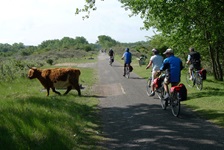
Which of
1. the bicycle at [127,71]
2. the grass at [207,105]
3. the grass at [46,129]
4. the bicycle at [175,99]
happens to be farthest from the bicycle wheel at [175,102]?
the bicycle at [127,71]

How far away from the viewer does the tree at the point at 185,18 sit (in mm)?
16906

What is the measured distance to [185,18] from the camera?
17719mm

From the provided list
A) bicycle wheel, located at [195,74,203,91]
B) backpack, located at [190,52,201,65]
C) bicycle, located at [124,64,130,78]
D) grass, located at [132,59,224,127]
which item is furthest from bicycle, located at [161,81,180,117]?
bicycle, located at [124,64,130,78]

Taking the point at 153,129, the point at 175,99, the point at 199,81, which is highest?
the point at 199,81

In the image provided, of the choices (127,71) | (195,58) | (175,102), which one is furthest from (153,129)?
(127,71)

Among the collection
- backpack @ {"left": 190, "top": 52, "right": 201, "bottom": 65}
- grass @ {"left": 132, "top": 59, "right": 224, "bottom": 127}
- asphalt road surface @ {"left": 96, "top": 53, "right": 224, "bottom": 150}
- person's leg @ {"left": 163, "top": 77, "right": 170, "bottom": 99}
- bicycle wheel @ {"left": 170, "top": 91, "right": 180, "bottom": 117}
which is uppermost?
backpack @ {"left": 190, "top": 52, "right": 201, "bottom": 65}

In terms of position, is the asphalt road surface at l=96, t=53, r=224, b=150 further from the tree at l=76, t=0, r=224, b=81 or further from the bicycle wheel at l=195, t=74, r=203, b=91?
the tree at l=76, t=0, r=224, b=81

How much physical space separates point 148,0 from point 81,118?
328 inches

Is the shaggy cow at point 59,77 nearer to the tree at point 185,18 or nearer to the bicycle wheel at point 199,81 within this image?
the tree at point 185,18

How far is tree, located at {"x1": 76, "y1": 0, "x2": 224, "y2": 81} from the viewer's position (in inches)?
Answer: 666

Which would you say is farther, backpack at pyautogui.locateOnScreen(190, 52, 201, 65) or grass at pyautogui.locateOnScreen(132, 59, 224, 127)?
backpack at pyautogui.locateOnScreen(190, 52, 201, 65)

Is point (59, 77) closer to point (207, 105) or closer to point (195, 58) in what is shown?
point (207, 105)

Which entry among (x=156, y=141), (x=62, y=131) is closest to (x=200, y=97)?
(x=156, y=141)

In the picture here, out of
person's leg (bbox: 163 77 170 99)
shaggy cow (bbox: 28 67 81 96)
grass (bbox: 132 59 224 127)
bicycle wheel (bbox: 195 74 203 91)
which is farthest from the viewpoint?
bicycle wheel (bbox: 195 74 203 91)
